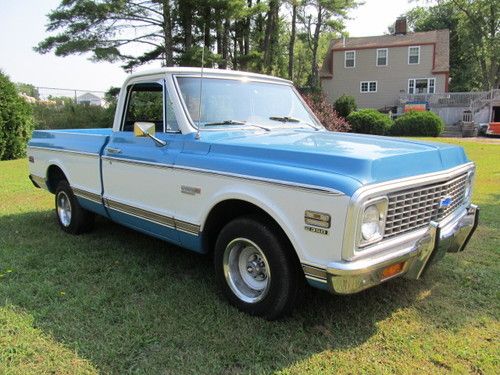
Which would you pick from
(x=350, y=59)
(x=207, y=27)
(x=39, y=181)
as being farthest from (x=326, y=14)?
(x=39, y=181)

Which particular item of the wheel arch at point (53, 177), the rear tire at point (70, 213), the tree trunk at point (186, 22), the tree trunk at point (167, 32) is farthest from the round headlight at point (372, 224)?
the tree trunk at point (167, 32)

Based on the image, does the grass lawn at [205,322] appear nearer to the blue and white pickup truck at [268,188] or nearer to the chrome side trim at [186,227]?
the blue and white pickup truck at [268,188]

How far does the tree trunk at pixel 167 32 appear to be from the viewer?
22.6 meters

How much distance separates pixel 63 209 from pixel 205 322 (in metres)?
3.42

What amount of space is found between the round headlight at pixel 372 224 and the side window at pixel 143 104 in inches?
93.5

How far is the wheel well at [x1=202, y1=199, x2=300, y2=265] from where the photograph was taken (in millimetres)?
3531

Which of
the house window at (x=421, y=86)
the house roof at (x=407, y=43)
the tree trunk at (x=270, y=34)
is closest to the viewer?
the tree trunk at (x=270, y=34)

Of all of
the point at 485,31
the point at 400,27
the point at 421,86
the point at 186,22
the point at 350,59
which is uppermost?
the point at 485,31

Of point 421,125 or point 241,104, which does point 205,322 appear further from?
point 421,125

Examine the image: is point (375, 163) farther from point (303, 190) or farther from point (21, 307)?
point (21, 307)

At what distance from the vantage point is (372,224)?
2955mm

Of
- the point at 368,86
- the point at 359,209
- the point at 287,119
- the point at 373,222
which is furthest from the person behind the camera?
the point at 368,86

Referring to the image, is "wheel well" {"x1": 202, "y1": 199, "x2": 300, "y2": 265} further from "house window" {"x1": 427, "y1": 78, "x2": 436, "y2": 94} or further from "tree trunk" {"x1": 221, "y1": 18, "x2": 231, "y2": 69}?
"house window" {"x1": 427, "y1": 78, "x2": 436, "y2": 94}

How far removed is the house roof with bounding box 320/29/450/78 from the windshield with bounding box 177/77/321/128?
35980 millimetres
